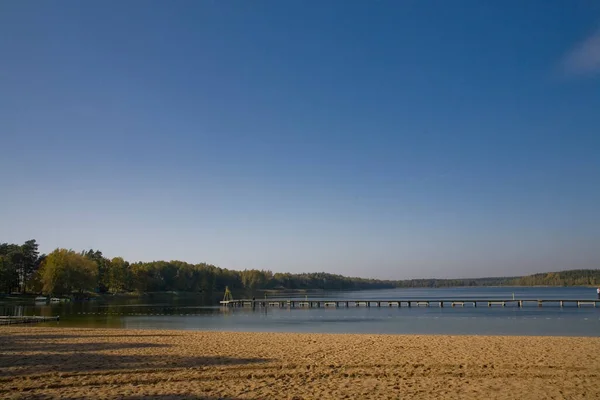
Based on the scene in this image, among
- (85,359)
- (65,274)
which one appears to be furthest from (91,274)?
(85,359)

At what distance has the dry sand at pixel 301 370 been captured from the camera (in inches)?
458

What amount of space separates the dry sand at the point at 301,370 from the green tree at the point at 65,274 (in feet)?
233

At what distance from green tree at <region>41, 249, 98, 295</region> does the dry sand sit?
233 feet

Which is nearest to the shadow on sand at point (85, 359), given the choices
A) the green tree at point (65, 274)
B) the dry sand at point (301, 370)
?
the dry sand at point (301, 370)

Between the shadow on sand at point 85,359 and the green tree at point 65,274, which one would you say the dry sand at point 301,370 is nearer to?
the shadow on sand at point 85,359

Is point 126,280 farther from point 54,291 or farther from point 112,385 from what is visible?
point 112,385

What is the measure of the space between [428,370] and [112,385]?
9767 millimetres

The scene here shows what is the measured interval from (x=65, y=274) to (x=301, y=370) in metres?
85.3

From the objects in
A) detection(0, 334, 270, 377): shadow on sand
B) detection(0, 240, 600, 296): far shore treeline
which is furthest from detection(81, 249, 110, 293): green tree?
detection(0, 334, 270, 377): shadow on sand

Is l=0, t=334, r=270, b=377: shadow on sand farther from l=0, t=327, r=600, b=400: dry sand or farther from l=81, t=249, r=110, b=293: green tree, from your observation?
l=81, t=249, r=110, b=293: green tree

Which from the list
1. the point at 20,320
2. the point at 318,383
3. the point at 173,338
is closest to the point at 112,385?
the point at 318,383

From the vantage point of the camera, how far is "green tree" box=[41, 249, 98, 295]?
84.8 metres

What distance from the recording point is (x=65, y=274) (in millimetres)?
86312

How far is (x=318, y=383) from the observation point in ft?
42.0
